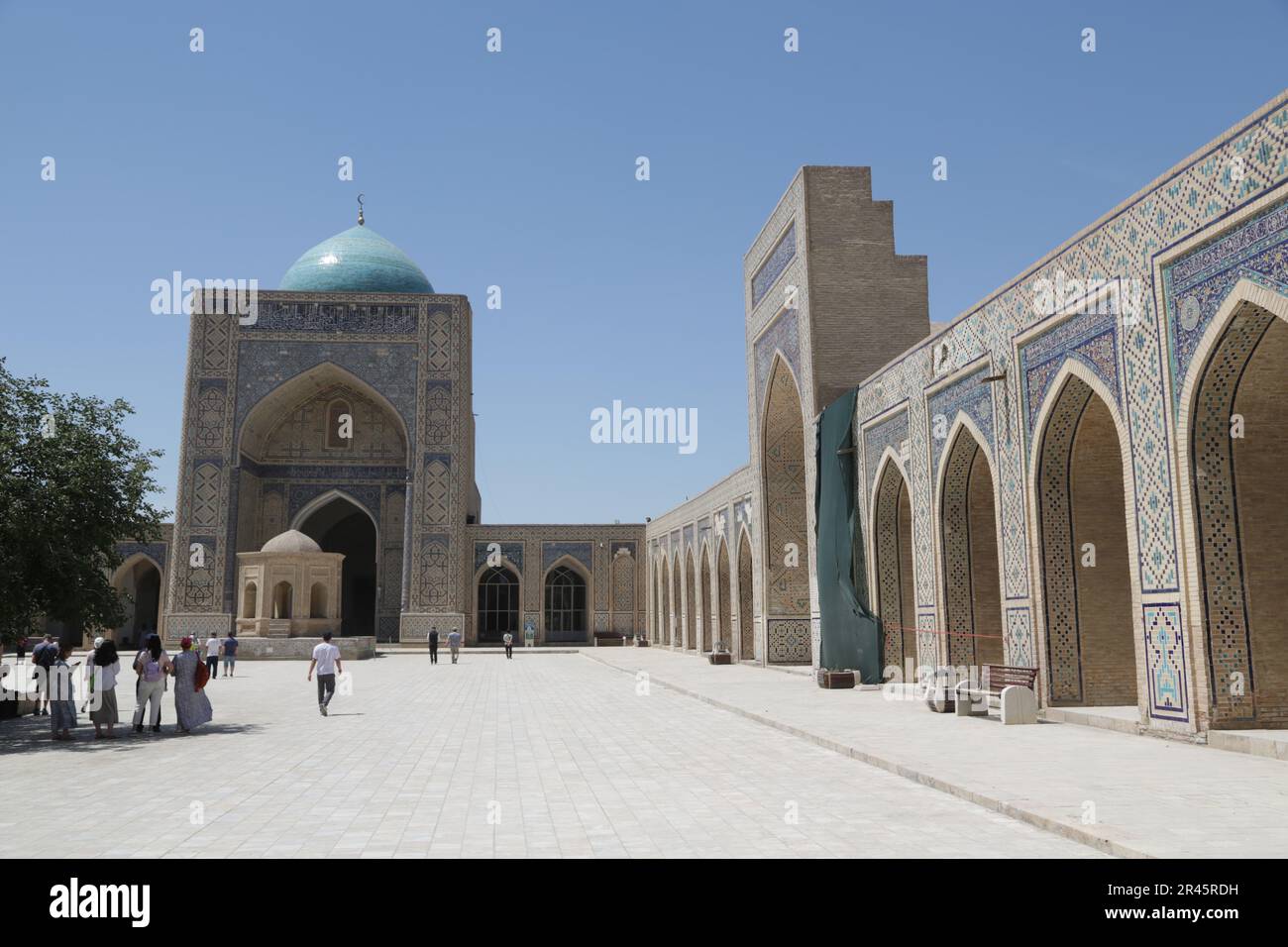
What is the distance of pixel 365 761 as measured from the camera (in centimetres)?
780

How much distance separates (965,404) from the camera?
39.4ft

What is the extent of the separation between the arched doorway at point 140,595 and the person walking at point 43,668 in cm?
2241

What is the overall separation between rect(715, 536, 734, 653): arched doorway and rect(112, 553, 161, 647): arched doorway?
60.6ft

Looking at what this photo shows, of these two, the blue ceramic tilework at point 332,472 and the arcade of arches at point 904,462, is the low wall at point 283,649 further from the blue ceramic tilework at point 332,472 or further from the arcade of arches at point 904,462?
the blue ceramic tilework at point 332,472

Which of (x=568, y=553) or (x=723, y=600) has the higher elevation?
(x=568, y=553)

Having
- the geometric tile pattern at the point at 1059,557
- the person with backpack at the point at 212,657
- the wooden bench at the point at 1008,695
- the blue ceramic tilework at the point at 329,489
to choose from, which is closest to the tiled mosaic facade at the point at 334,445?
the blue ceramic tilework at the point at 329,489

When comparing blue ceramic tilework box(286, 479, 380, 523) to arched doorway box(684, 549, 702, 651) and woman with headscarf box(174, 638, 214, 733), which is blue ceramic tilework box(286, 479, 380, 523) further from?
woman with headscarf box(174, 638, 214, 733)

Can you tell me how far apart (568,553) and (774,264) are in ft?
61.9

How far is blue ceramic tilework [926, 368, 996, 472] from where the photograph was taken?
450 inches

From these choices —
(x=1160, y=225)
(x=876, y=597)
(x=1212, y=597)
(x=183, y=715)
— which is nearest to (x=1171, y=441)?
(x=1212, y=597)

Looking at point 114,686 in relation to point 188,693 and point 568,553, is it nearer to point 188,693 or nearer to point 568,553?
point 188,693

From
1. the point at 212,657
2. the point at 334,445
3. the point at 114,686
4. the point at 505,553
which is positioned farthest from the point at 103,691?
the point at 505,553

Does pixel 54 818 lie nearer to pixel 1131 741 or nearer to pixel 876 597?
pixel 1131 741

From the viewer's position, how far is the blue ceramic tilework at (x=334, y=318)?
105 feet
